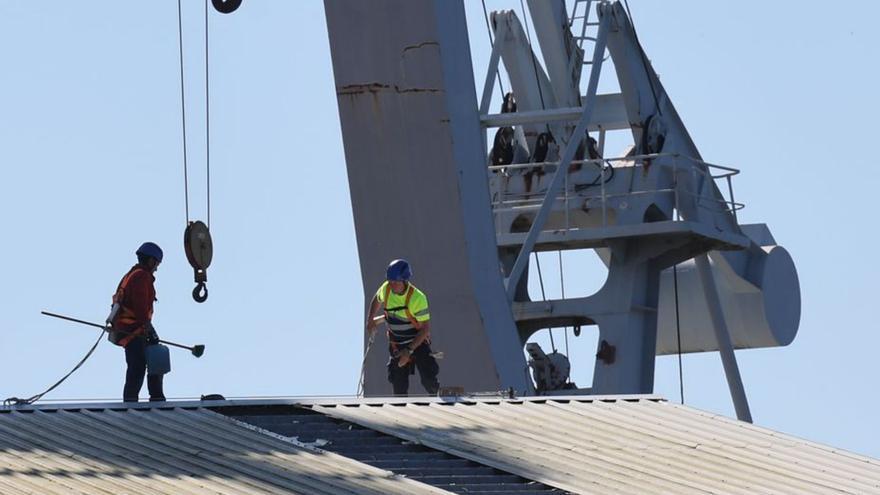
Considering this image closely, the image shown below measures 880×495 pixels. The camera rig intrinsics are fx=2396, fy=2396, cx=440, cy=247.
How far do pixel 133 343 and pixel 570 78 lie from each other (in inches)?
595

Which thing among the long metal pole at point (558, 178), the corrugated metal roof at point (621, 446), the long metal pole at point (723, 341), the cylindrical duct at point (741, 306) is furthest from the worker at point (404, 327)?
the cylindrical duct at point (741, 306)

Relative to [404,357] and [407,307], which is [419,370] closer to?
[404,357]

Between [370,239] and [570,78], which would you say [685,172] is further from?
[370,239]

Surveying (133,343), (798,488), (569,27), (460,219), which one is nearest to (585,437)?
(798,488)

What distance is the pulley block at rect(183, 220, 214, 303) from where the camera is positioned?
90.9ft

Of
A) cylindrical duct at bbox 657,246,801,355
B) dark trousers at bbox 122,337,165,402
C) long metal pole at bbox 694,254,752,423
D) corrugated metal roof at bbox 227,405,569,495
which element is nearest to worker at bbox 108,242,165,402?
dark trousers at bbox 122,337,165,402

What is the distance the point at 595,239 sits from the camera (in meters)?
36.2

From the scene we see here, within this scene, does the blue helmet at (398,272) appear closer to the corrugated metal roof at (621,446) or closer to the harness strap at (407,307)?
the harness strap at (407,307)

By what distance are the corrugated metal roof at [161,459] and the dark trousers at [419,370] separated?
410 cm

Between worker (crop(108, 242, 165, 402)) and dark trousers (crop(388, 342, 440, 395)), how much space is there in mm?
3304

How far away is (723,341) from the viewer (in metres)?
39.6

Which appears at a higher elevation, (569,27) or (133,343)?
(569,27)

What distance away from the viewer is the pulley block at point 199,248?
27703mm

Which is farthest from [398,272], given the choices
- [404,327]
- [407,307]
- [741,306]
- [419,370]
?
[741,306]
